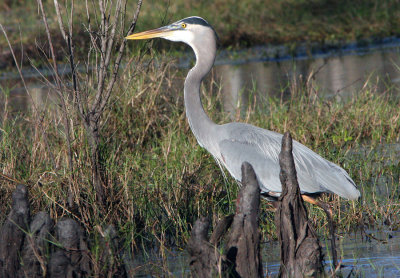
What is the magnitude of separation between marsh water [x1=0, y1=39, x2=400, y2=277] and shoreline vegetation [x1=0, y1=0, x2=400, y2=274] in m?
0.18

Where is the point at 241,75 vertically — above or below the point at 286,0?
below

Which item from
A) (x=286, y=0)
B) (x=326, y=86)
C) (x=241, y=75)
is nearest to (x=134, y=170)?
(x=326, y=86)

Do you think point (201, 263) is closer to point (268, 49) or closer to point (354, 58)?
point (354, 58)

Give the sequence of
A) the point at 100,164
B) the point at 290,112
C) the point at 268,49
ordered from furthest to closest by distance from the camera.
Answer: the point at 268,49, the point at 290,112, the point at 100,164

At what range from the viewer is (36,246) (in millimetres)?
3615

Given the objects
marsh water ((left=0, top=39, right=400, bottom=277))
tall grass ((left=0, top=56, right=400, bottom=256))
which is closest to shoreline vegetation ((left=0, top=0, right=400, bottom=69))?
marsh water ((left=0, top=39, right=400, bottom=277))

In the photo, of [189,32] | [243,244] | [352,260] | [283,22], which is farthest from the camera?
[283,22]

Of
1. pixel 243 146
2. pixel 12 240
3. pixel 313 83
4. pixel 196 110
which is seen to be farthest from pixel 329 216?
pixel 313 83

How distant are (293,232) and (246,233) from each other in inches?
12.4

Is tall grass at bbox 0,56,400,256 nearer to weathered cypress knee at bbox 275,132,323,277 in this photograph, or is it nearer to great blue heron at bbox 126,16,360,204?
great blue heron at bbox 126,16,360,204

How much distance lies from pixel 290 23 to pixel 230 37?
191 cm

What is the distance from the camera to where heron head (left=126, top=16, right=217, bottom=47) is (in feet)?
17.5

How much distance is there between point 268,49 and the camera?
1589 cm

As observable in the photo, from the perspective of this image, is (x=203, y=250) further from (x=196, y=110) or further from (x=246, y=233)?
(x=196, y=110)
